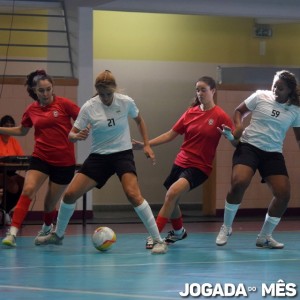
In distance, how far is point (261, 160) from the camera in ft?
31.6

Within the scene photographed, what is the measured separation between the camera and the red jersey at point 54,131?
981cm

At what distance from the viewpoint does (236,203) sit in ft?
31.9

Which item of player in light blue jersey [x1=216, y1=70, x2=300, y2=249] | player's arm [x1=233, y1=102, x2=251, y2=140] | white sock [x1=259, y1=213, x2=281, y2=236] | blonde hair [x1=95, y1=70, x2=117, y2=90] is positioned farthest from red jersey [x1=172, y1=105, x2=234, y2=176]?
blonde hair [x1=95, y1=70, x2=117, y2=90]

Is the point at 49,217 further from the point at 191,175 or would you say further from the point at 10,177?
the point at 10,177

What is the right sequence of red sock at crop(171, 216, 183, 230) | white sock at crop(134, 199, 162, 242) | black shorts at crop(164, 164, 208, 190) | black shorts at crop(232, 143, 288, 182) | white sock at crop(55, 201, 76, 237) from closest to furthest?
white sock at crop(134, 199, 162, 242)
white sock at crop(55, 201, 76, 237)
black shorts at crop(232, 143, 288, 182)
black shorts at crop(164, 164, 208, 190)
red sock at crop(171, 216, 183, 230)

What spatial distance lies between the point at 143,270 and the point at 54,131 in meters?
2.52

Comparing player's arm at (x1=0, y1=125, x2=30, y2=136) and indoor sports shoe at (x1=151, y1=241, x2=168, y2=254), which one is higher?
player's arm at (x1=0, y1=125, x2=30, y2=136)

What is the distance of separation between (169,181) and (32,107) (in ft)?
5.74

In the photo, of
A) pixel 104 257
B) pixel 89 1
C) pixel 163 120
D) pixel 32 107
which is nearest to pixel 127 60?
pixel 163 120

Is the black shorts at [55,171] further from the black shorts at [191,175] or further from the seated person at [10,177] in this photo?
the seated person at [10,177]

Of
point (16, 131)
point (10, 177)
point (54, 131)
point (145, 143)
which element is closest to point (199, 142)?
point (145, 143)

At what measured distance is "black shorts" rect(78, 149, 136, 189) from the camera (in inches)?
359

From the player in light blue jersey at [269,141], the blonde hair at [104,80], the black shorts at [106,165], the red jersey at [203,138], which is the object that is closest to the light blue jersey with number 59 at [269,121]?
the player in light blue jersey at [269,141]

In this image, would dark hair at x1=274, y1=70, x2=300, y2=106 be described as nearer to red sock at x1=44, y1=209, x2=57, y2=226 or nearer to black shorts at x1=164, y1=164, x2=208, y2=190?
black shorts at x1=164, y1=164, x2=208, y2=190
